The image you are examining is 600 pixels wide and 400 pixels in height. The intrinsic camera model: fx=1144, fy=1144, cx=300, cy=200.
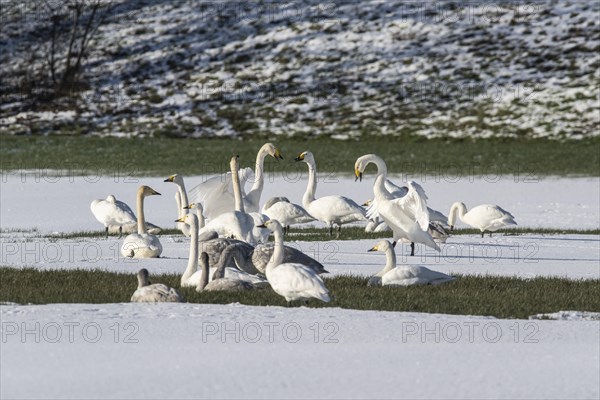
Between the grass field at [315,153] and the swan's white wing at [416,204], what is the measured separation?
18.1 meters

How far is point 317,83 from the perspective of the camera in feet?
195

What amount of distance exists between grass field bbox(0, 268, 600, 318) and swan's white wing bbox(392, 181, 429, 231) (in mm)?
2559

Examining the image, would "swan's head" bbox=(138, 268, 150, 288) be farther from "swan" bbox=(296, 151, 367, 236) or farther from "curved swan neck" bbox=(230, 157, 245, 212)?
"swan" bbox=(296, 151, 367, 236)

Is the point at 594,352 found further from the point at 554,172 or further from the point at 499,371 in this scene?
the point at 554,172

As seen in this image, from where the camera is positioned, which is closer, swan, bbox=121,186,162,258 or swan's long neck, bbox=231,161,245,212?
swan, bbox=121,186,162,258

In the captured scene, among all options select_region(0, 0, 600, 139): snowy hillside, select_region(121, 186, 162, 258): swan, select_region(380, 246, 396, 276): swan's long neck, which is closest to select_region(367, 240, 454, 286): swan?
select_region(380, 246, 396, 276): swan's long neck

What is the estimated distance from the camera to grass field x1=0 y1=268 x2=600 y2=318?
37.9 feet

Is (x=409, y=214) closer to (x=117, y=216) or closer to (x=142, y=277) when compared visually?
(x=117, y=216)

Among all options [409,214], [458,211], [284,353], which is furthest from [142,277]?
[458,211]

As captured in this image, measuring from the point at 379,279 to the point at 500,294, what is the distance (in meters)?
1.43

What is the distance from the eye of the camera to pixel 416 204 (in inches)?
670

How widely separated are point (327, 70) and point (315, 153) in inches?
742

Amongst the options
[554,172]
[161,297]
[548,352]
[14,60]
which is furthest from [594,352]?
[14,60]

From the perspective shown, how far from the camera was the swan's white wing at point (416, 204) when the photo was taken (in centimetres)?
1667
